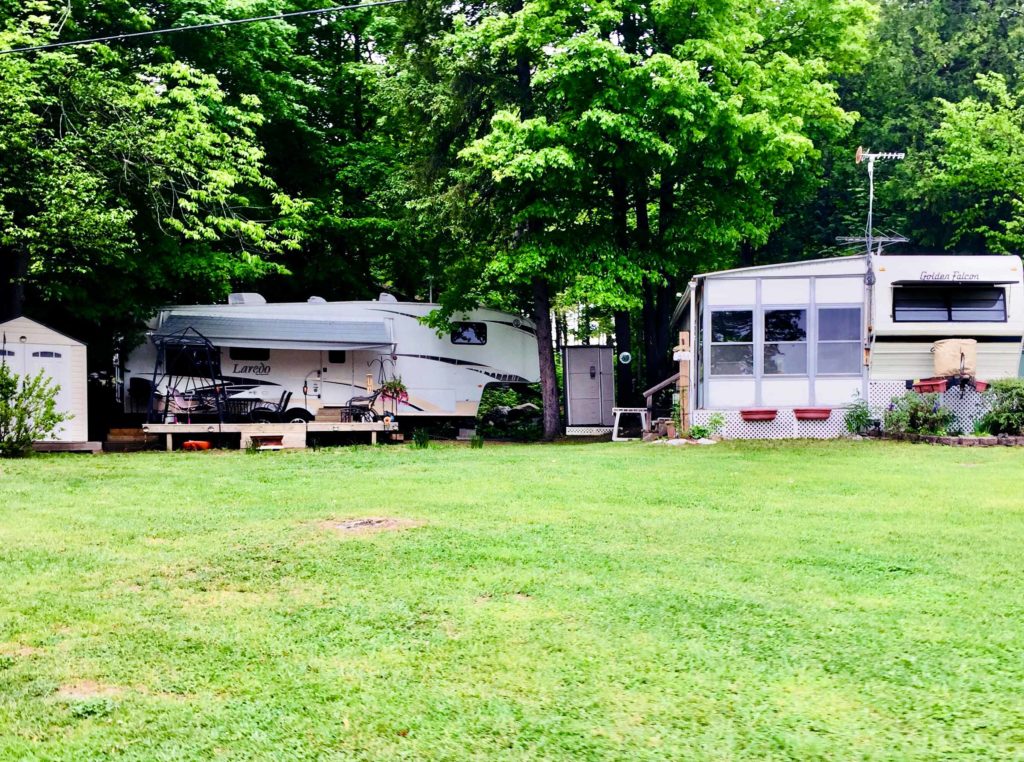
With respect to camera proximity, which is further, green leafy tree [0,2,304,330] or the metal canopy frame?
the metal canopy frame

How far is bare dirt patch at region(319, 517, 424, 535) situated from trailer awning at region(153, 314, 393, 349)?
36.4 ft

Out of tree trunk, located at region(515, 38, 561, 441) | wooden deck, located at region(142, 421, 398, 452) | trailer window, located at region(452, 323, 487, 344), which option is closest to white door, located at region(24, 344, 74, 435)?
wooden deck, located at region(142, 421, 398, 452)

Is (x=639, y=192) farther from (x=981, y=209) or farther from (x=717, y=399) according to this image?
(x=981, y=209)

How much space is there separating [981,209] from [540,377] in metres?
13.4

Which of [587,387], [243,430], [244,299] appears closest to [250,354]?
[244,299]

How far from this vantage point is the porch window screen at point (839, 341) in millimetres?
16266

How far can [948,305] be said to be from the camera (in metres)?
16.1

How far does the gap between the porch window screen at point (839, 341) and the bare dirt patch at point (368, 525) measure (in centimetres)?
1095

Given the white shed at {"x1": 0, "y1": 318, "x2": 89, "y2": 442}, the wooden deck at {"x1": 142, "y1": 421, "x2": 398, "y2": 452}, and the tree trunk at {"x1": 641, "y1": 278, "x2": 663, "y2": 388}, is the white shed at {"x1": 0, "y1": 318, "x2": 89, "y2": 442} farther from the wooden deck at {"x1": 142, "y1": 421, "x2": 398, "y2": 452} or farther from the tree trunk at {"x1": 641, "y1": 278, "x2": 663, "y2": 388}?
the tree trunk at {"x1": 641, "y1": 278, "x2": 663, "y2": 388}

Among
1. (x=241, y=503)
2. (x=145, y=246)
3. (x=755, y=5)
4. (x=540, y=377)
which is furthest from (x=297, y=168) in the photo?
(x=241, y=503)

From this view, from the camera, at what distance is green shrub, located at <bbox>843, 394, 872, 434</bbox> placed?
1591cm

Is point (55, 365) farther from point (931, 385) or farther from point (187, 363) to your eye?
point (931, 385)

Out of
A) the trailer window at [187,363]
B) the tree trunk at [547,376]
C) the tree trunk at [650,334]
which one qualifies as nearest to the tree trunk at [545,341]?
the tree trunk at [547,376]

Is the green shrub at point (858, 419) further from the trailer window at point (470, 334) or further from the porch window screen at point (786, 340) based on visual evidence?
the trailer window at point (470, 334)
